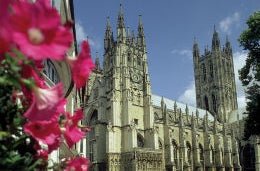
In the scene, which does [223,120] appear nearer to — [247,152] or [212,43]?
[247,152]

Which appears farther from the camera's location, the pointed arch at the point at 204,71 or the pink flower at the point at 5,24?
the pointed arch at the point at 204,71

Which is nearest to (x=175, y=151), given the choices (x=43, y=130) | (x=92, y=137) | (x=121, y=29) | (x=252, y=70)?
(x=92, y=137)

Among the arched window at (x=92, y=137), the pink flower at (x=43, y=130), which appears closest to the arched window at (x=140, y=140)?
the arched window at (x=92, y=137)

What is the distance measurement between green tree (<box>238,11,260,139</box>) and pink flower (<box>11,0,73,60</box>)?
22.9 metres

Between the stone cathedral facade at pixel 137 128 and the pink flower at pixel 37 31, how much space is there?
4171cm

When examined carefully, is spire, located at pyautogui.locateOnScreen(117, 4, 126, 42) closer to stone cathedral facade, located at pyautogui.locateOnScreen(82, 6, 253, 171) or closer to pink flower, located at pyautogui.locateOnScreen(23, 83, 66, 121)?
stone cathedral facade, located at pyautogui.locateOnScreen(82, 6, 253, 171)

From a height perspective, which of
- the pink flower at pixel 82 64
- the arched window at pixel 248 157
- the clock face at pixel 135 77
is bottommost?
the arched window at pixel 248 157

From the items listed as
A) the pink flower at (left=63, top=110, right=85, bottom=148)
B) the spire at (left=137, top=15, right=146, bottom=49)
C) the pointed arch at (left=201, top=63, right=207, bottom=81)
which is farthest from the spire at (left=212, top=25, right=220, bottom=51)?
Answer: the pink flower at (left=63, top=110, right=85, bottom=148)

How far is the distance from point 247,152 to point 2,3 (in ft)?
250

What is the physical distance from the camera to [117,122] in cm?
4516

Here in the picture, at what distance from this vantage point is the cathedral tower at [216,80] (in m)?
80.2

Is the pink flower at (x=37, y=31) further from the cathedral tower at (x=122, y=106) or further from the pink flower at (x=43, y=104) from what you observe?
the cathedral tower at (x=122, y=106)

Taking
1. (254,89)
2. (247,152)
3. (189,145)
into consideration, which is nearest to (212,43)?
(247,152)

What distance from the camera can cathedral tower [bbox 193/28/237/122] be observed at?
3159 inches
